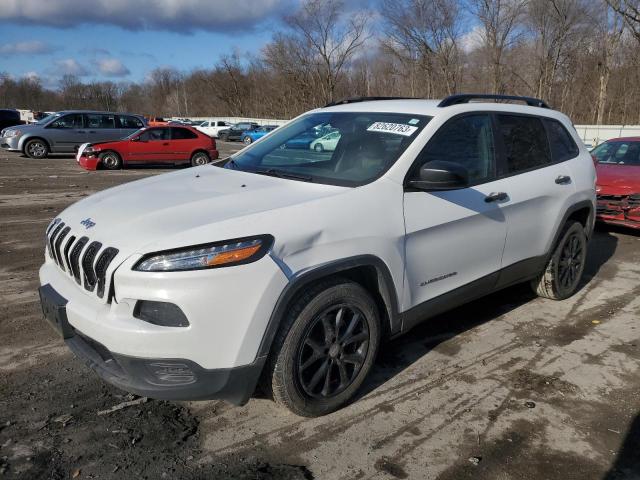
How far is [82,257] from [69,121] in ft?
60.8

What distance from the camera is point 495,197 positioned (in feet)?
12.4

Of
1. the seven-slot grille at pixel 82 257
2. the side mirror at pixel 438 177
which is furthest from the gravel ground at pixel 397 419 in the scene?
the side mirror at pixel 438 177

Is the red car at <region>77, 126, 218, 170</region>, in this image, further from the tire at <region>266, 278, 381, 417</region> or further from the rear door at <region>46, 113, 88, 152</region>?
the tire at <region>266, 278, 381, 417</region>

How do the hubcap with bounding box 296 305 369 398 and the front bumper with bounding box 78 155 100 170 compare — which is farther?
the front bumper with bounding box 78 155 100 170

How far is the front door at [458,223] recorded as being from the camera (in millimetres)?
3246

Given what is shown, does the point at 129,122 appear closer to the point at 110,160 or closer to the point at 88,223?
the point at 110,160

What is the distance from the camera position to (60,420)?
2.94 meters

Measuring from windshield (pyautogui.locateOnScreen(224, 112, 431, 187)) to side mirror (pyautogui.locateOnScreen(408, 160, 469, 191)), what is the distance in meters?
0.20

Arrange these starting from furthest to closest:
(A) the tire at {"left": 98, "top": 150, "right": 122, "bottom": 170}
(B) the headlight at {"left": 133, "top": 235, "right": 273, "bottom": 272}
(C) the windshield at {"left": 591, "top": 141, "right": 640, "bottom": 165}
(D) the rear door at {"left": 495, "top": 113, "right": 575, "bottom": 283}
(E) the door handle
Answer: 1. (A) the tire at {"left": 98, "top": 150, "right": 122, "bottom": 170}
2. (C) the windshield at {"left": 591, "top": 141, "right": 640, "bottom": 165}
3. (D) the rear door at {"left": 495, "top": 113, "right": 575, "bottom": 283}
4. (E) the door handle
5. (B) the headlight at {"left": 133, "top": 235, "right": 273, "bottom": 272}

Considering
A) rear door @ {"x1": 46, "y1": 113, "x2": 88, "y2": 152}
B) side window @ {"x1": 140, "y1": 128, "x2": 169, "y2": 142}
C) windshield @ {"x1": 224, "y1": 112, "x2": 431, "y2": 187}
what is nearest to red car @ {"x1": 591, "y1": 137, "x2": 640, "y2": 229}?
windshield @ {"x1": 224, "y1": 112, "x2": 431, "y2": 187}

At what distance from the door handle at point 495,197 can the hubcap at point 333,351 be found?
4.45 feet

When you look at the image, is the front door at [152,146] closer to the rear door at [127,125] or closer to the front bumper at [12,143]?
the rear door at [127,125]

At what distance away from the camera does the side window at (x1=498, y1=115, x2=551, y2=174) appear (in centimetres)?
407

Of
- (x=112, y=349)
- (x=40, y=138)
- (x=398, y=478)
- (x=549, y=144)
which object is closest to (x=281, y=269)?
(x=112, y=349)
